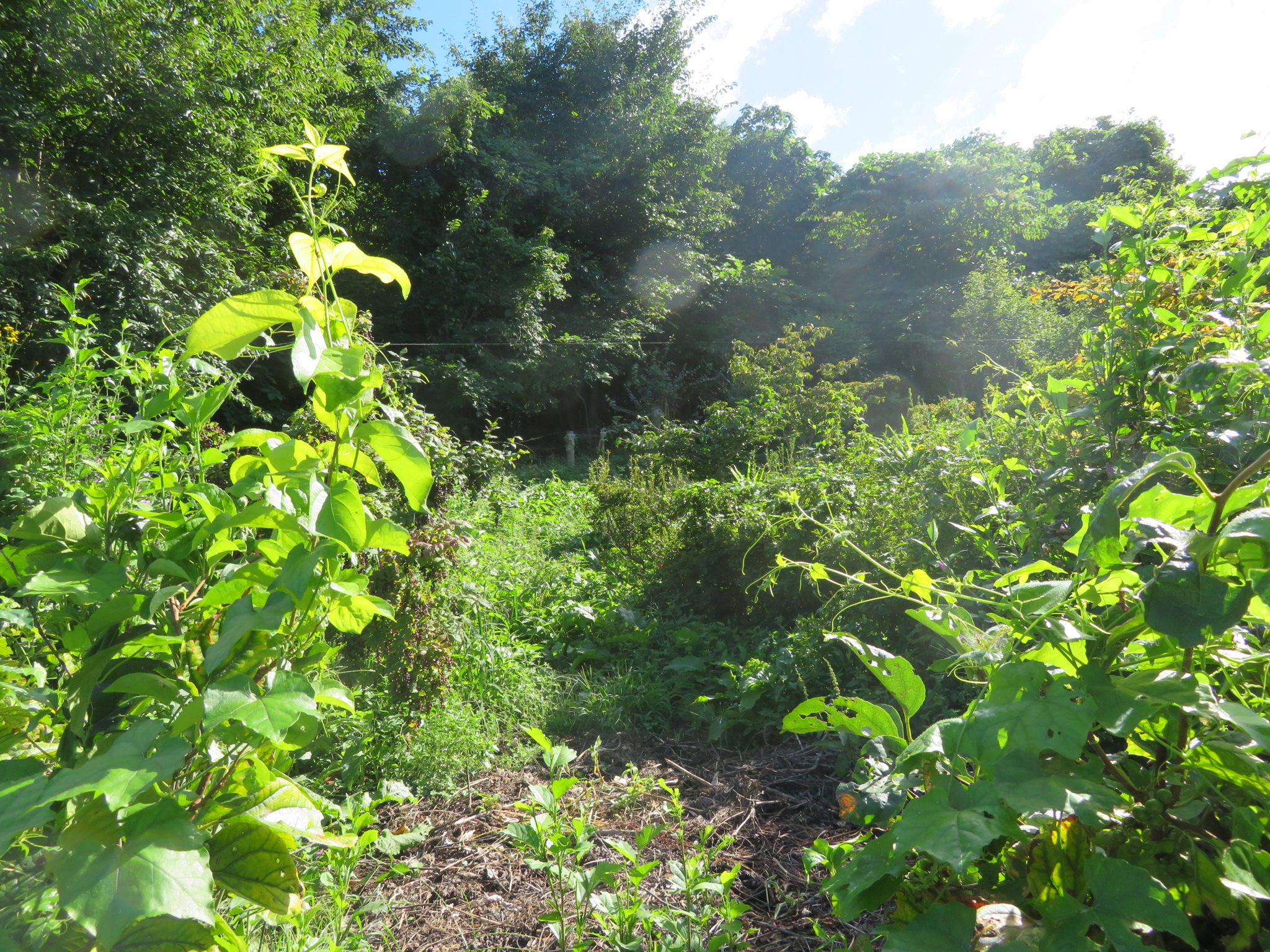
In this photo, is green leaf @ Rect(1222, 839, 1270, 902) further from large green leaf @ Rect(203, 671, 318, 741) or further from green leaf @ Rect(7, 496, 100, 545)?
green leaf @ Rect(7, 496, 100, 545)

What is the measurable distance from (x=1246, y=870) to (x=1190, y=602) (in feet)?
0.95

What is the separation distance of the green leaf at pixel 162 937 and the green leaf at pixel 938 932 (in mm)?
712

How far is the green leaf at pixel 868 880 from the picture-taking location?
0.70m

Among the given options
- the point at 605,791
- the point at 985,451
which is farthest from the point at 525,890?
the point at 985,451

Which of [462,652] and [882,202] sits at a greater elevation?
[882,202]

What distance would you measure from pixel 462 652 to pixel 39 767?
2.59 m

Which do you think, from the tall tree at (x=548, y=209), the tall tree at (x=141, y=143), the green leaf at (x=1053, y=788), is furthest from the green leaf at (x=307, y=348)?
the tall tree at (x=548, y=209)

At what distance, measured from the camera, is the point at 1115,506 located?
60cm

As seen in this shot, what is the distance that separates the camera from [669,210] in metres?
17.3

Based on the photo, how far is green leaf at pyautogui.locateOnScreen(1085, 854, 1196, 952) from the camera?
58 cm

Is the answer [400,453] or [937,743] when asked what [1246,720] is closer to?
[937,743]

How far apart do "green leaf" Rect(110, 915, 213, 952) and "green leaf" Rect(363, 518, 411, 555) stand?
1.33ft

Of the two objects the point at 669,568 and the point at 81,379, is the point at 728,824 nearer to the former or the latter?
the point at 669,568

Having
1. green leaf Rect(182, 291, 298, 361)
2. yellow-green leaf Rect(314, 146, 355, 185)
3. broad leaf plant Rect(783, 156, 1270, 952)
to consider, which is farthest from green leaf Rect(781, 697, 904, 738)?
yellow-green leaf Rect(314, 146, 355, 185)
